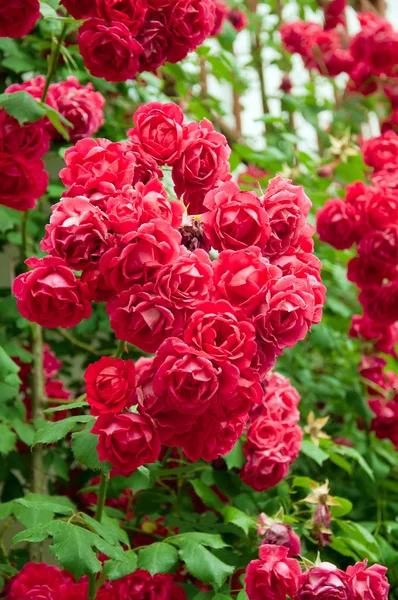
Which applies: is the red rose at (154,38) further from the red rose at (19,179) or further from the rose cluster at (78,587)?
the rose cluster at (78,587)

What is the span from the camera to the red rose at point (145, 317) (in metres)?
0.83

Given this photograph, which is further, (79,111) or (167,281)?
(79,111)

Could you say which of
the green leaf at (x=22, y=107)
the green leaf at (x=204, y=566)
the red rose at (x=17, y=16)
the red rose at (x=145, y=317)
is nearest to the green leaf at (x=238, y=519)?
the green leaf at (x=204, y=566)

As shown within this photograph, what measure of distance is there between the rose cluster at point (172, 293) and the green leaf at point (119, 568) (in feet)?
0.79

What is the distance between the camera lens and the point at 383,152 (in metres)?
1.66

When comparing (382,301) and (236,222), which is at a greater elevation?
(236,222)

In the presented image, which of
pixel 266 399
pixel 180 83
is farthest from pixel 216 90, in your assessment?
pixel 266 399

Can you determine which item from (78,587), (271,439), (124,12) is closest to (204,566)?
(78,587)

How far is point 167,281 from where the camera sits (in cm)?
83

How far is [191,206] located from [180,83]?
1.08 meters

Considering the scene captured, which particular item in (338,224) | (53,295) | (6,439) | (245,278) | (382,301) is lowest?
(6,439)

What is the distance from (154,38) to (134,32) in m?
0.04

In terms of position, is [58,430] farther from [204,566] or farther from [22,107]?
[22,107]

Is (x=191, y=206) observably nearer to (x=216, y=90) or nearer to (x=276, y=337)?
(x=276, y=337)
